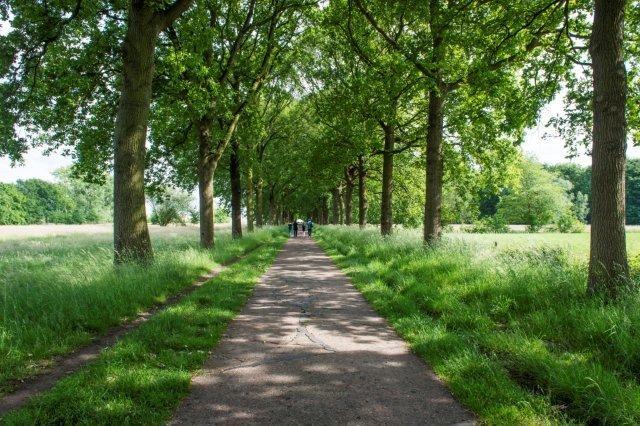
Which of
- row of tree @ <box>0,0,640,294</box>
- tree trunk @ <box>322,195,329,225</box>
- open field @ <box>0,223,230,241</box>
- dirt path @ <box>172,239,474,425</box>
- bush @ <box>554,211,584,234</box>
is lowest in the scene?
dirt path @ <box>172,239,474,425</box>

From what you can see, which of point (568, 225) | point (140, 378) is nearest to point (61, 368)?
point (140, 378)

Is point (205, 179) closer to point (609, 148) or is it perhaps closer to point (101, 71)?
point (101, 71)

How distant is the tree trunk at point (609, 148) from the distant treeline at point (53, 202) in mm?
82744

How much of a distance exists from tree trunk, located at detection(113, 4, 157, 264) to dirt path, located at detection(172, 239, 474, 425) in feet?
13.9

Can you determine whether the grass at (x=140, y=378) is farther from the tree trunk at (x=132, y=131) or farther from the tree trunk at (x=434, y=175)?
the tree trunk at (x=434, y=175)

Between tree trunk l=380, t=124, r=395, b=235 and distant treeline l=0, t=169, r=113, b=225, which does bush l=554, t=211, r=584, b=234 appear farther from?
distant treeline l=0, t=169, r=113, b=225

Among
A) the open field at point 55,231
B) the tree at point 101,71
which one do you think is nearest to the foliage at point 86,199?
the open field at point 55,231

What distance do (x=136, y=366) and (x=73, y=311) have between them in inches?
102

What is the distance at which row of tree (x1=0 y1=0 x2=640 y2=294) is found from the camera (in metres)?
8.11

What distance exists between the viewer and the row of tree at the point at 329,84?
811 cm

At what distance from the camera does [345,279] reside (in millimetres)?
11664

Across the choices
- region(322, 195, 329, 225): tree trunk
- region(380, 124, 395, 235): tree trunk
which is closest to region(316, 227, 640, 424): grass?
region(380, 124, 395, 235): tree trunk

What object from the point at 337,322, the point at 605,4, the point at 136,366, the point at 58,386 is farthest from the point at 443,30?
the point at 58,386

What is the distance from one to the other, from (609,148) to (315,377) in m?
5.26
